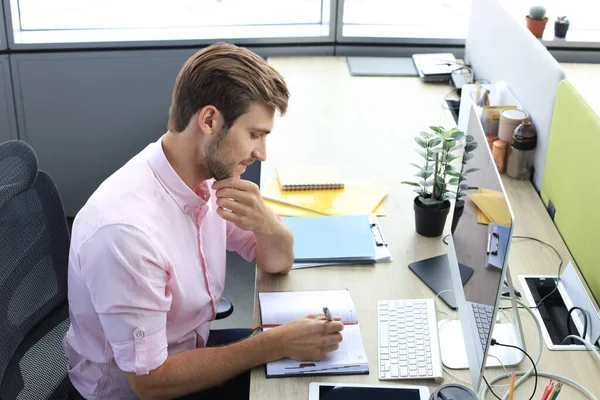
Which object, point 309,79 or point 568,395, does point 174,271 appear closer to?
point 568,395

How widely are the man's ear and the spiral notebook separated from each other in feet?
2.22

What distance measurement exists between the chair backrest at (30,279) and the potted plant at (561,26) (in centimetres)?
219

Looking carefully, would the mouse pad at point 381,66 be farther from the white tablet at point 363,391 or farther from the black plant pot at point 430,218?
the white tablet at point 363,391

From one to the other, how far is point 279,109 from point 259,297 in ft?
1.45

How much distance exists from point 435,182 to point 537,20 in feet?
4.19

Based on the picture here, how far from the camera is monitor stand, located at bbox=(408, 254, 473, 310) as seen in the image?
5.66 feet

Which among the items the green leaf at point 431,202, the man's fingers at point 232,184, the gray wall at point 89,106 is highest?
the man's fingers at point 232,184

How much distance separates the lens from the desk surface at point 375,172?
1518mm

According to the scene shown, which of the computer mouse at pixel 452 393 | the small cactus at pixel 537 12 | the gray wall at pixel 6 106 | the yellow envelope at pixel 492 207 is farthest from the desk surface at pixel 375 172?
the gray wall at pixel 6 106

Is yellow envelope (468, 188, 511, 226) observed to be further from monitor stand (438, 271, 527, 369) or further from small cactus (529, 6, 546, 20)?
small cactus (529, 6, 546, 20)

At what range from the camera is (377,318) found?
1647 millimetres

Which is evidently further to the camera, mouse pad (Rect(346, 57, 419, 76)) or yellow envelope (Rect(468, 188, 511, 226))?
mouse pad (Rect(346, 57, 419, 76))

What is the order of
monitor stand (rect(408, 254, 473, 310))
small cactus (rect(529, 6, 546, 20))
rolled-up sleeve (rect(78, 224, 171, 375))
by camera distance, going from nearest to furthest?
rolled-up sleeve (rect(78, 224, 171, 375))
monitor stand (rect(408, 254, 473, 310))
small cactus (rect(529, 6, 546, 20))

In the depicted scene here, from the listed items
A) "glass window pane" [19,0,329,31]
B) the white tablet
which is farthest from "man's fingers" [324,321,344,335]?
"glass window pane" [19,0,329,31]
